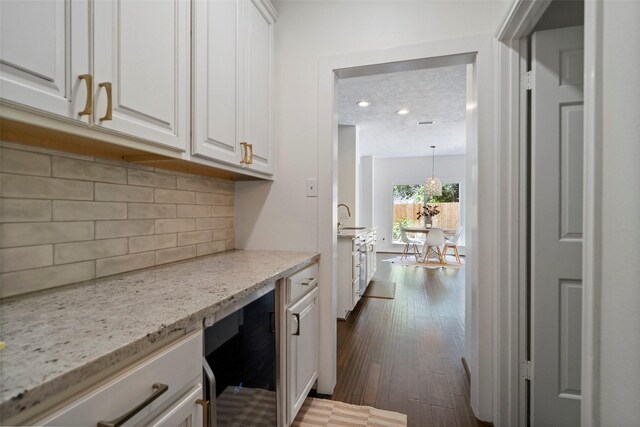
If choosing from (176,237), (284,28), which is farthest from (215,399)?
(284,28)

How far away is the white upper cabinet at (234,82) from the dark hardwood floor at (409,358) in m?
1.59

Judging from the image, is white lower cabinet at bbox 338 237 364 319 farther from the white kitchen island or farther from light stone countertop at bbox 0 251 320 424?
light stone countertop at bbox 0 251 320 424

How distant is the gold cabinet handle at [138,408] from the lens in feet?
1.67

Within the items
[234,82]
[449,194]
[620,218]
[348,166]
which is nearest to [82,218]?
[234,82]

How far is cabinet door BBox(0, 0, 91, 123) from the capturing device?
629 mm

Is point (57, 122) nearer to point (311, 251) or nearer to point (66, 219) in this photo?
point (66, 219)

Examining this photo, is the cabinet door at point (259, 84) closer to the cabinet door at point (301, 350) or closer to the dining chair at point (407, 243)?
the cabinet door at point (301, 350)

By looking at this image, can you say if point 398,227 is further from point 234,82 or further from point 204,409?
point 204,409

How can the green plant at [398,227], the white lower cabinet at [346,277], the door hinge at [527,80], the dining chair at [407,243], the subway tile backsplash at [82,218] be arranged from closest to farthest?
1. the subway tile backsplash at [82,218]
2. the door hinge at [527,80]
3. the white lower cabinet at [346,277]
4. the dining chair at [407,243]
5. the green plant at [398,227]

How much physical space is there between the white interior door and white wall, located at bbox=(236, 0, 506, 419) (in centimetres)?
69

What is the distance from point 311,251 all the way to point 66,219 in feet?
3.97

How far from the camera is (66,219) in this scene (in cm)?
99

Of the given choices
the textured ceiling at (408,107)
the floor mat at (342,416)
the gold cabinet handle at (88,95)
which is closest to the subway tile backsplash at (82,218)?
the gold cabinet handle at (88,95)

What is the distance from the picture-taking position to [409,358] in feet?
7.64
